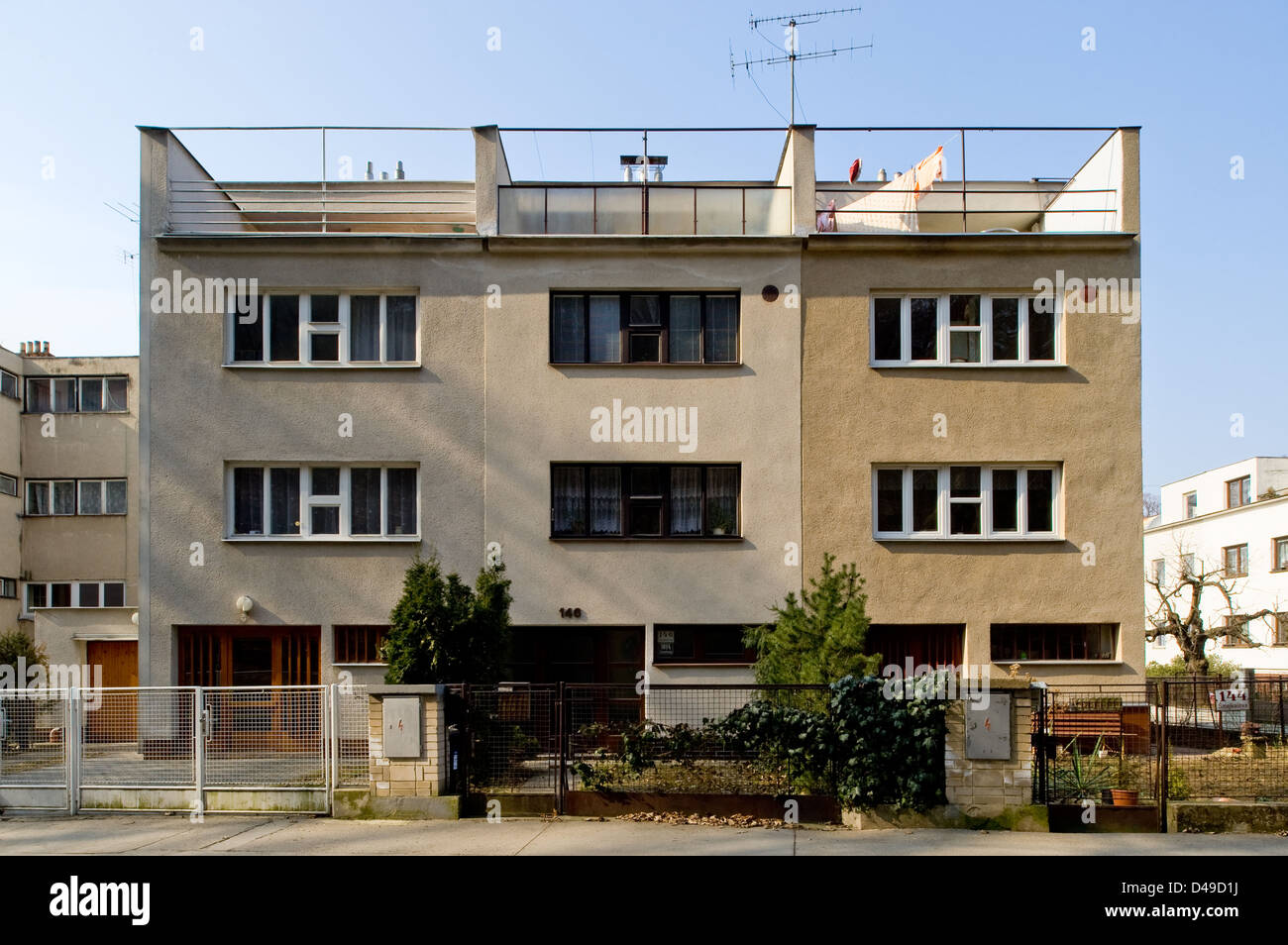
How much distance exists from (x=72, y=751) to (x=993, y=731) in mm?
10540

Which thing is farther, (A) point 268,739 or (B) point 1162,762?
(A) point 268,739

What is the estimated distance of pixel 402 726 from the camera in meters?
12.1

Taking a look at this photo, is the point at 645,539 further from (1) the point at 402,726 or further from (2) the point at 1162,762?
(2) the point at 1162,762

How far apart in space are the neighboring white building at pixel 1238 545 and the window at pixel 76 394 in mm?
31243

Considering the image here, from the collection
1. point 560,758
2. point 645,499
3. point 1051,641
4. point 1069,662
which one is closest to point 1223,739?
point 1069,662

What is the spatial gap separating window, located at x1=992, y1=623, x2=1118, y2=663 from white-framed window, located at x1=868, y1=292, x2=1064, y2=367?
14.7ft

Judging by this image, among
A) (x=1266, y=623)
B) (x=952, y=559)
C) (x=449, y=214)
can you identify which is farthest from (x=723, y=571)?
(x=1266, y=623)

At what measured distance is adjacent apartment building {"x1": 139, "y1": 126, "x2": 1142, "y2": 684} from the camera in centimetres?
1823

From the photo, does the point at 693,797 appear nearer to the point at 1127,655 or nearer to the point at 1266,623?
the point at 1127,655

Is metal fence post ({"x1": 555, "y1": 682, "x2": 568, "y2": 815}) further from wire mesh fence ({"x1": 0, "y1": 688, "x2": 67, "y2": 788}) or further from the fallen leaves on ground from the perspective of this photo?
wire mesh fence ({"x1": 0, "y1": 688, "x2": 67, "y2": 788})

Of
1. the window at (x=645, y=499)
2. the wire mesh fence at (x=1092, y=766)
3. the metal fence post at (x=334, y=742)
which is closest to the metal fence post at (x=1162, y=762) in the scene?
the wire mesh fence at (x=1092, y=766)

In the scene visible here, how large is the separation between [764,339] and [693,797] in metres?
8.90

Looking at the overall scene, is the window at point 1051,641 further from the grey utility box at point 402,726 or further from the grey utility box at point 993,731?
the grey utility box at point 402,726

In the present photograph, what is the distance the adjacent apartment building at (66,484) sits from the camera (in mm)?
28906
